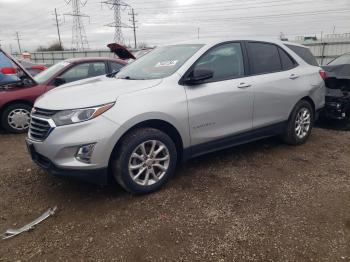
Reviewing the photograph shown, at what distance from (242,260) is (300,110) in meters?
3.16

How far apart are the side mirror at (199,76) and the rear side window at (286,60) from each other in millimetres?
1682

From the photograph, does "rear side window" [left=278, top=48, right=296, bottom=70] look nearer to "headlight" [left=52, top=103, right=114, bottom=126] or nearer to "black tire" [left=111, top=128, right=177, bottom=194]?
"black tire" [left=111, top=128, right=177, bottom=194]

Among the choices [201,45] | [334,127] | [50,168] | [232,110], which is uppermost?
[201,45]

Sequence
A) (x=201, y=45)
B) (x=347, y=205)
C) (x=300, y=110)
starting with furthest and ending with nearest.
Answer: (x=300, y=110), (x=201, y=45), (x=347, y=205)

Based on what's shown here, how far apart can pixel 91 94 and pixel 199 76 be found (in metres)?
1.19

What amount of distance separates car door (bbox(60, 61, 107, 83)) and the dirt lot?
2.77 m

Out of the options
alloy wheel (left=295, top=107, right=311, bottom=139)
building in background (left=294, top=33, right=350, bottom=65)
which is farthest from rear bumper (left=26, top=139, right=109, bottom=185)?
building in background (left=294, top=33, right=350, bottom=65)

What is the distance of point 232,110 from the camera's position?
406cm

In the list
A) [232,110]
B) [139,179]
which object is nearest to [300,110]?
[232,110]

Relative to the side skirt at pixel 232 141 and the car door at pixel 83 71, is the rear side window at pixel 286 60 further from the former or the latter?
the car door at pixel 83 71

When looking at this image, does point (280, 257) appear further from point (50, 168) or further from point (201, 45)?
point (201, 45)

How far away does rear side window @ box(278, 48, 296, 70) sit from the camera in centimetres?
483

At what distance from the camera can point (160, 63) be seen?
408cm

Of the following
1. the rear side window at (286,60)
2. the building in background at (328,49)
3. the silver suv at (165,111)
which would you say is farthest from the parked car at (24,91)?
the building in background at (328,49)
